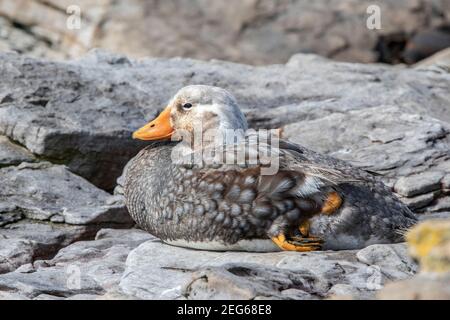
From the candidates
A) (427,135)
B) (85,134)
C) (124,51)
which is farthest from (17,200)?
(124,51)

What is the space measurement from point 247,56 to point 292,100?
4.99 meters

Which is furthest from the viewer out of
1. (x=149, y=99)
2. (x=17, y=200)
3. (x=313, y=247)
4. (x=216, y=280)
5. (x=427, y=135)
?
(x=149, y=99)

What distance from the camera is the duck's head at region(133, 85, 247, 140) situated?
23.6 feet

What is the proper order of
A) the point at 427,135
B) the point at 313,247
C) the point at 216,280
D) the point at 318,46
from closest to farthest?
the point at 216,280
the point at 313,247
the point at 427,135
the point at 318,46

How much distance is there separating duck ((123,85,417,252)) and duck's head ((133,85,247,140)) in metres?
0.40

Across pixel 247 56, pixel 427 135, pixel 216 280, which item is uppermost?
pixel 247 56

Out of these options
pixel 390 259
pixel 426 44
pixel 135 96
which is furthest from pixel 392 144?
pixel 426 44

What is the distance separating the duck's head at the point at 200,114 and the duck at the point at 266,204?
1.30 feet

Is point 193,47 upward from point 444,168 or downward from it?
upward

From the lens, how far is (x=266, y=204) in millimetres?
6445

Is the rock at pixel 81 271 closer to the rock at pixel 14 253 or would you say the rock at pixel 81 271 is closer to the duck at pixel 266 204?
the rock at pixel 14 253

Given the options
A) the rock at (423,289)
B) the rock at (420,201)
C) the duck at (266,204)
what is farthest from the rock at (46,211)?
the rock at (423,289)

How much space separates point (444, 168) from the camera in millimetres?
8148

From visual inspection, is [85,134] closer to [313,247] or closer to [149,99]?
[149,99]
